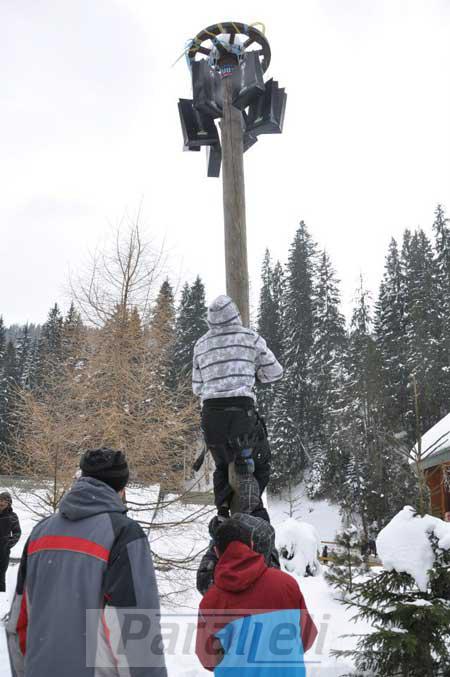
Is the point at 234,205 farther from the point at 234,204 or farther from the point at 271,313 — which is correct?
the point at 271,313

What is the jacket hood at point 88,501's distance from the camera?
2271mm

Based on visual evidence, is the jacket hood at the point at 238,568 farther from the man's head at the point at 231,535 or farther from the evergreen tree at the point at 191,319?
the evergreen tree at the point at 191,319

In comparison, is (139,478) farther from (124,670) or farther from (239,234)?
(124,670)

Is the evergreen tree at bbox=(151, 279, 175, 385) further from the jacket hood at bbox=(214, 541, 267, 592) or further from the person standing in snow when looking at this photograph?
the jacket hood at bbox=(214, 541, 267, 592)

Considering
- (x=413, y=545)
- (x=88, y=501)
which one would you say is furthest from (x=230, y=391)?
(x=413, y=545)

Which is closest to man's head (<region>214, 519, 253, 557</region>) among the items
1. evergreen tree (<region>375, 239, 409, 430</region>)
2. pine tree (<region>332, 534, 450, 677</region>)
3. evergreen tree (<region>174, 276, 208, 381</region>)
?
pine tree (<region>332, 534, 450, 677</region>)

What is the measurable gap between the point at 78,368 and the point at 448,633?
9816 millimetres

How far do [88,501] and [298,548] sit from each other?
1345 cm

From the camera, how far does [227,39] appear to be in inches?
177

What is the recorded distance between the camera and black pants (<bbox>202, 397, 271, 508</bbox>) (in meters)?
3.24

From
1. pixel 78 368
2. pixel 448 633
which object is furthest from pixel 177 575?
pixel 448 633

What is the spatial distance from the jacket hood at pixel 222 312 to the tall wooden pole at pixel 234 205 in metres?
0.29

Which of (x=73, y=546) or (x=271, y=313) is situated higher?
(x=271, y=313)

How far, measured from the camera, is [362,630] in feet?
28.3
